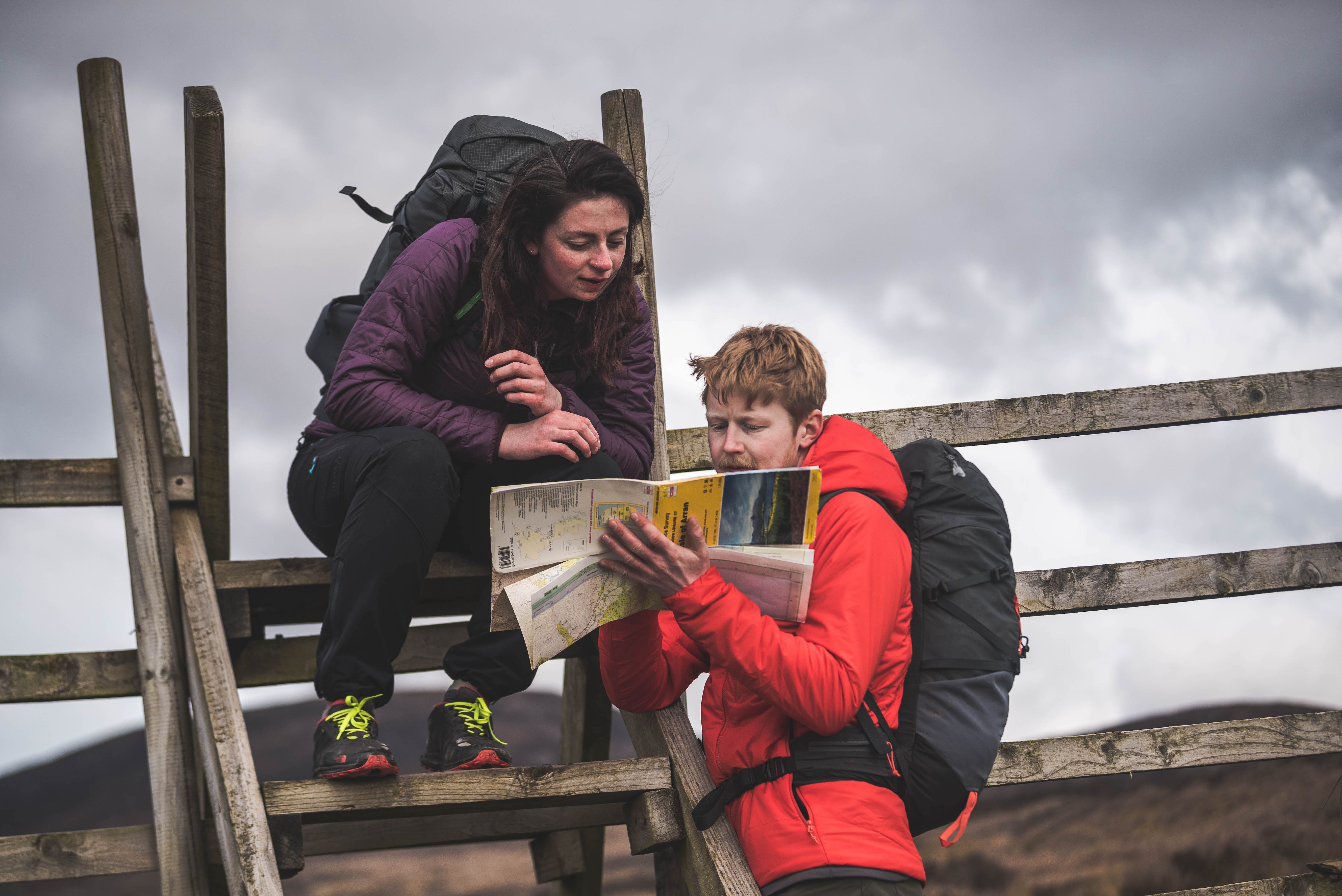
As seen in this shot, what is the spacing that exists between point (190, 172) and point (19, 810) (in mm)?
5689

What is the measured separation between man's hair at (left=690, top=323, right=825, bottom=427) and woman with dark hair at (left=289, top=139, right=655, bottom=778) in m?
0.32

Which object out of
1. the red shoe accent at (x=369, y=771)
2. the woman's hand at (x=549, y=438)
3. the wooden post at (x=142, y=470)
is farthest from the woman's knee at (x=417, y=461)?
the wooden post at (x=142, y=470)

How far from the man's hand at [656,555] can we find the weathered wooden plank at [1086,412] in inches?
51.2

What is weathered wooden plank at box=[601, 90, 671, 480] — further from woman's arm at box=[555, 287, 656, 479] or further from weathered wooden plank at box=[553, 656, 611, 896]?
weathered wooden plank at box=[553, 656, 611, 896]

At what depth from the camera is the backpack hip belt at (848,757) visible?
4.73 feet

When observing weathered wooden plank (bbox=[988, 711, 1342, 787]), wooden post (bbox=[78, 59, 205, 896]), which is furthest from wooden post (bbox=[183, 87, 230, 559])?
weathered wooden plank (bbox=[988, 711, 1342, 787])

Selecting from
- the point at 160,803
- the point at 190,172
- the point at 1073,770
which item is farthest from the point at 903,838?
the point at 190,172

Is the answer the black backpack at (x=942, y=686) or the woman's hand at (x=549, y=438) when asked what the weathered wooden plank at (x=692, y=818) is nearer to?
the black backpack at (x=942, y=686)

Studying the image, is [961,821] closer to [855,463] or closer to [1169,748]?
[855,463]

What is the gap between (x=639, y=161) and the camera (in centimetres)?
277

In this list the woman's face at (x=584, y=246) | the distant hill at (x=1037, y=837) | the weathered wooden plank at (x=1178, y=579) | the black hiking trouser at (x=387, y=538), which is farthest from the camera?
the distant hill at (x=1037, y=837)

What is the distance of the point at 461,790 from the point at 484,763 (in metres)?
0.10

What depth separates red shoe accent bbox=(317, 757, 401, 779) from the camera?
5.04ft

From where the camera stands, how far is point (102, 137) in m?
2.37
